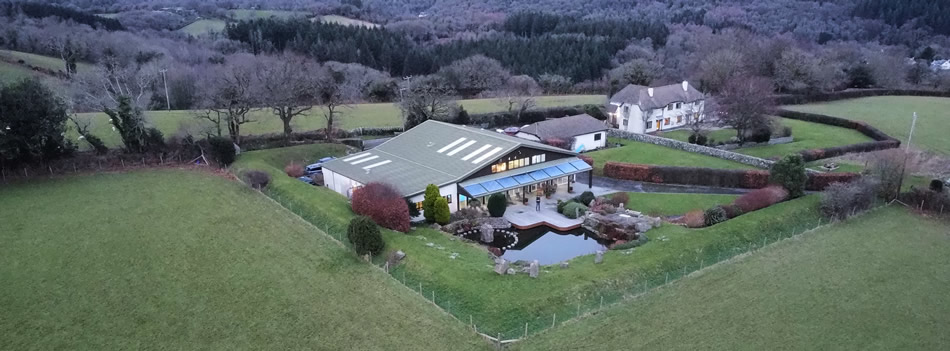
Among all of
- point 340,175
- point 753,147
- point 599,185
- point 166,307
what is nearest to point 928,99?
point 753,147

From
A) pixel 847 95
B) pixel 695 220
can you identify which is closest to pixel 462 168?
pixel 695 220

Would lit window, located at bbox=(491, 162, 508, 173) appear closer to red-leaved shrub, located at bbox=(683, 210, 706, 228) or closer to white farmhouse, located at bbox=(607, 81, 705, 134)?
red-leaved shrub, located at bbox=(683, 210, 706, 228)

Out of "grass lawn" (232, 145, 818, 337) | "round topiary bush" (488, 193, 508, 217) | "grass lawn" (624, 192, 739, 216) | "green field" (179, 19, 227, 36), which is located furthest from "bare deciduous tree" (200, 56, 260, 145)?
"green field" (179, 19, 227, 36)

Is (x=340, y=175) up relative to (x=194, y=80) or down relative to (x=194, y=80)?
down

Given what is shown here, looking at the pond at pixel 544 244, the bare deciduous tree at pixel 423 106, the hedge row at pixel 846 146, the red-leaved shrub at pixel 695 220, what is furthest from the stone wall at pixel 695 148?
the pond at pixel 544 244

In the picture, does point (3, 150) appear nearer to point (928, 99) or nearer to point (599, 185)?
point (599, 185)
